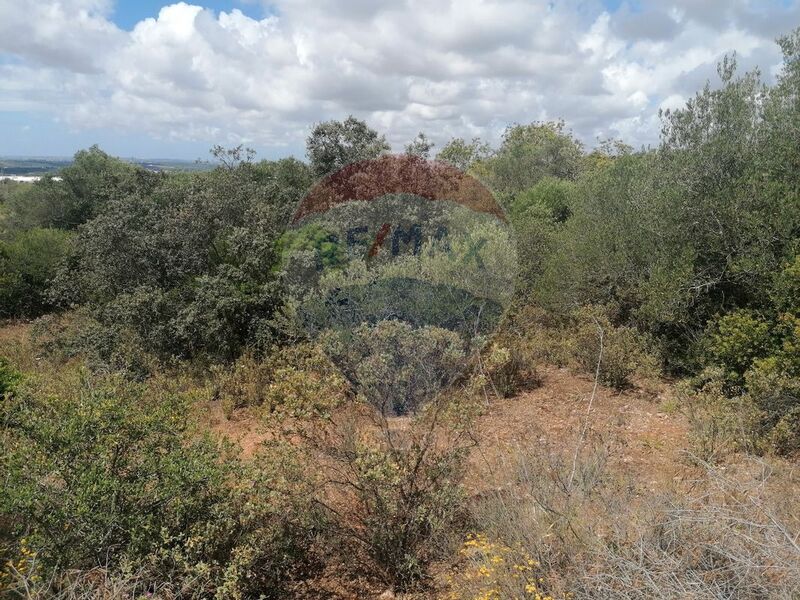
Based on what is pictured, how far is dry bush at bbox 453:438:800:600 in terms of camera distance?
9.34 feet

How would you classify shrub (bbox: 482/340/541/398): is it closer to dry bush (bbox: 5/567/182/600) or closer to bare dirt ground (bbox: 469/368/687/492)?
bare dirt ground (bbox: 469/368/687/492)

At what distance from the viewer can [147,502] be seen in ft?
11.7

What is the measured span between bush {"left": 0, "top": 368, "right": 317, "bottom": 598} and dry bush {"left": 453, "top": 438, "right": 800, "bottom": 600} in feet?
4.71

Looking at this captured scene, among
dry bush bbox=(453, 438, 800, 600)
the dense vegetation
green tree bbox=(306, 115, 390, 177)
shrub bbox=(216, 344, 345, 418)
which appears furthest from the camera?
green tree bbox=(306, 115, 390, 177)

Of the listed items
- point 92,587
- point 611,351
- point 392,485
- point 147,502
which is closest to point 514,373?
point 611,351

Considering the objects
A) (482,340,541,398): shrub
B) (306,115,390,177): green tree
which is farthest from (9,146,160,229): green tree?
(482,340,541,398): shrub

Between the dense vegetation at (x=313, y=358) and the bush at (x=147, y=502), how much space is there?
0.02m

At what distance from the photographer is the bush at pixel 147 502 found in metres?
3.25

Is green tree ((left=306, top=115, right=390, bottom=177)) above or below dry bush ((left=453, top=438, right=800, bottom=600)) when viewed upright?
above

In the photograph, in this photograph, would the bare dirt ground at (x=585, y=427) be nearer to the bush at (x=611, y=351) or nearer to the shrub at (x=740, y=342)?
the bush at (x=611, y=351)

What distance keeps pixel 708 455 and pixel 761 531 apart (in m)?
2.22

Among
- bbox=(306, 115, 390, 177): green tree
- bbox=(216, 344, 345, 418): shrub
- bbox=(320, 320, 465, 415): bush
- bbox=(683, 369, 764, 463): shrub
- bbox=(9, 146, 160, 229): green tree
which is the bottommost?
bbox=(216, 344, 345, 418): shrub

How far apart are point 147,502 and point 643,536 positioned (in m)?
3.29

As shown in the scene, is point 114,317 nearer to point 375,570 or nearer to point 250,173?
point 250,173
